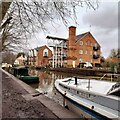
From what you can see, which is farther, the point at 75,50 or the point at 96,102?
the point at 75,50

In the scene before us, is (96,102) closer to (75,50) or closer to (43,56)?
(75,50)

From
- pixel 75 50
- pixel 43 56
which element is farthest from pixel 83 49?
pixel 43 56

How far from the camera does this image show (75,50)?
163 feet

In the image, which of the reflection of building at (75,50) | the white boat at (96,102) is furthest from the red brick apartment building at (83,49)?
the white boat at (96,102)

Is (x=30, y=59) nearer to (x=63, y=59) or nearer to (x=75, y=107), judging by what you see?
(x=63, y=59)

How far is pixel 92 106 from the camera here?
568cm

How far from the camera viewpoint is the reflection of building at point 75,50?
158 ft

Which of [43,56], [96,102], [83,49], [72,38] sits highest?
[72,38]

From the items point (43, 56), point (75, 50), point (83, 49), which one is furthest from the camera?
point (43, 56)

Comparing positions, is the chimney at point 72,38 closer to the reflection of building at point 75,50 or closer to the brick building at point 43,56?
the reflection of building at point 75,50

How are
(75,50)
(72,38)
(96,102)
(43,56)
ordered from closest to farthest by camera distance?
(96,102), (72,38), (75,50), (43,56)

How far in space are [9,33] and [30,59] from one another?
60894mm

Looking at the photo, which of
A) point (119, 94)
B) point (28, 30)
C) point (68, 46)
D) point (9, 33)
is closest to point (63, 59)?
point (68, 46)

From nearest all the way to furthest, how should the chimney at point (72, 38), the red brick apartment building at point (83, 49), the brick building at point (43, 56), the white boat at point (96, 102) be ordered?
the white boat at point (96, 102), the chimney at point (72, 38), the red brick apartment building at point (83, 49), the brick building at point (43, 56)
